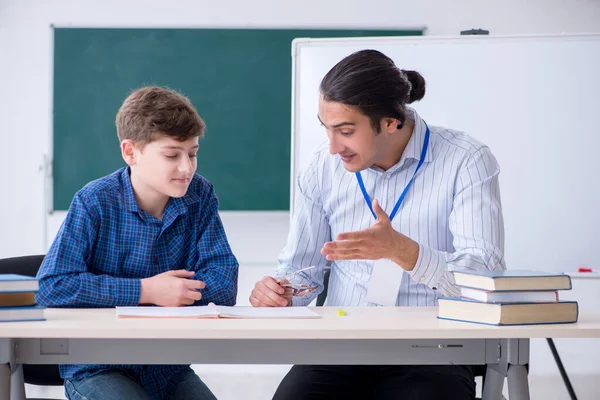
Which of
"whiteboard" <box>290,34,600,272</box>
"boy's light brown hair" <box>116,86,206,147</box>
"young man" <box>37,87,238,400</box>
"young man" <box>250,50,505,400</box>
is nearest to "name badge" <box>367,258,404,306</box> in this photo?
"young man" <box>250,50,505,400</box>

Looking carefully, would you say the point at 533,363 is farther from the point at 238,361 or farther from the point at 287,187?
the point at 238,361

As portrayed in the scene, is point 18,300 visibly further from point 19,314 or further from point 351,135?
point 351,135

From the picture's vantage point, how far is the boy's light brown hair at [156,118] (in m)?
1.98

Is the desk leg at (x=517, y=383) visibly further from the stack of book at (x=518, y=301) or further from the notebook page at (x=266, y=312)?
the notebook page at (x=266, y=312)

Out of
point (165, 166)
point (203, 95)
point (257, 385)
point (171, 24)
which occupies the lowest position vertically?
point (257, 385)

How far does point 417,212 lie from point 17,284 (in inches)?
43.2

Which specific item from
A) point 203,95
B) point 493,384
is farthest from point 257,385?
point 493,384

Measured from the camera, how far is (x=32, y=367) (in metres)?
2.29

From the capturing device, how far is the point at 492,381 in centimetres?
169

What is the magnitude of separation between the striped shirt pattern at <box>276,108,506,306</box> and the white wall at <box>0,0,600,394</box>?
2.00 meters

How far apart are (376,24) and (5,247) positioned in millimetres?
2552

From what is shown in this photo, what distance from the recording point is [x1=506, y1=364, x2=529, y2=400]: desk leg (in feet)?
5.20

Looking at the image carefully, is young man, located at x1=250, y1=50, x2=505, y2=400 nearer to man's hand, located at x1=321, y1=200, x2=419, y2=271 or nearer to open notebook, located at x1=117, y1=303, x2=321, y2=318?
man's hand, located at x1=321, y1=200, x2=419, y2=271

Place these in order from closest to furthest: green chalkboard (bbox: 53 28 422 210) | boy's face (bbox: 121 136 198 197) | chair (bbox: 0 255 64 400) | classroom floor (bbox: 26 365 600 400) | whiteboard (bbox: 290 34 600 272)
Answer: boy's face (bbox: 121 136 198 197) → chair (bbox: 0 255 64 400) → whiteboard (bbox: 290 34 600 272) → classroom floor (bbox: 26 365 600 400) → green chalkboard (bbox: 53 28 422 210)
